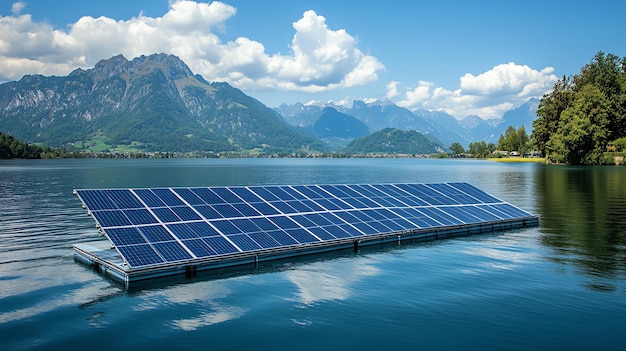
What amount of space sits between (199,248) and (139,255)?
3668mm

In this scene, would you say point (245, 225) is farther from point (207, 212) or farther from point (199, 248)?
point (199, 248)

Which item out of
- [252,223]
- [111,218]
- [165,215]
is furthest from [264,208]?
[111,218]

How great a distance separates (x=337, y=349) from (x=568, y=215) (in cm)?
4788

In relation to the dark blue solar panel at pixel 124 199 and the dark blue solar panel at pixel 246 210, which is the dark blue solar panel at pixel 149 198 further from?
the dark blue solar panel at pixel 246 210

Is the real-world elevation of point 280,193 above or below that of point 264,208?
above

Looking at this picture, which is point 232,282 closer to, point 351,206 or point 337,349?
point 337,349

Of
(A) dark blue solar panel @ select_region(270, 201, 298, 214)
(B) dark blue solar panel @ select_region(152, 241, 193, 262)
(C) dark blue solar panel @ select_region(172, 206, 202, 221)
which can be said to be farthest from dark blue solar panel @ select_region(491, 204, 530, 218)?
(B) dark blue solar panel @ select_region(152, 241, 193, 262)

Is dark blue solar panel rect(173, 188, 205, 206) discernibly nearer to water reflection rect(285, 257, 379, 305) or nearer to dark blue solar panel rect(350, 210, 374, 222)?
water reflection rect(285, 257, 379, 305)

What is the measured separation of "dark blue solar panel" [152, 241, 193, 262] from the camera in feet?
88.0

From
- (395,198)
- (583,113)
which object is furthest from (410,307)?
(583,113)

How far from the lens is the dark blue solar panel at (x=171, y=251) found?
1056 inches

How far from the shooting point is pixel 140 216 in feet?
99.8

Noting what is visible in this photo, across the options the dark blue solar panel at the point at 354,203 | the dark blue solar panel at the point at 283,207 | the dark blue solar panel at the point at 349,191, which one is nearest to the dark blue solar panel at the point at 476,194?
the dark blue solar panel at the point at 349,191

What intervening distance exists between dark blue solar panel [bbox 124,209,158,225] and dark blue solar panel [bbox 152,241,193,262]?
279 cm
